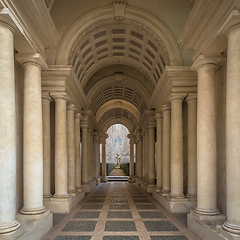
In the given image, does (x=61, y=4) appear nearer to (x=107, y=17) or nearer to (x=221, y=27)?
(x=107, y=17)

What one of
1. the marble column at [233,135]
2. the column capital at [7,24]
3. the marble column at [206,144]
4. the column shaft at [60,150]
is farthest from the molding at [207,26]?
the column shaft at [60,150]

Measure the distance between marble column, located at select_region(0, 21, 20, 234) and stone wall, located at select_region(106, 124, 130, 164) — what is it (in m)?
65.8

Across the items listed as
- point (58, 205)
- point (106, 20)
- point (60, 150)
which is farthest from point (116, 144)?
point (58, 205)

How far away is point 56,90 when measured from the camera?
12.8m

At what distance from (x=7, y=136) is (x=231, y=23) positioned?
7.15 metres

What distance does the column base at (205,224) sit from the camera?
7.47m

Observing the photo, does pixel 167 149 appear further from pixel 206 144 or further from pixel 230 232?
pixel 230 232

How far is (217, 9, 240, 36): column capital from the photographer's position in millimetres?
6699

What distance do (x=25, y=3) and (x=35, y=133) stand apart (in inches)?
171

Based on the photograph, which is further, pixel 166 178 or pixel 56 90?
pixel 166 178

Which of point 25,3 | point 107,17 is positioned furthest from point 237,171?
point 107,17

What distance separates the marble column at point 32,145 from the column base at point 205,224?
5610 millimetres

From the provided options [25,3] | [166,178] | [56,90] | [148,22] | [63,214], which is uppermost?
[148,22]

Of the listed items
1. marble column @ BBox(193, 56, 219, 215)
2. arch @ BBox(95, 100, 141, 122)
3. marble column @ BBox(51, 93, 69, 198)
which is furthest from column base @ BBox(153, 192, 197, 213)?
arch @ BBox(95, 100, 141, 122)
